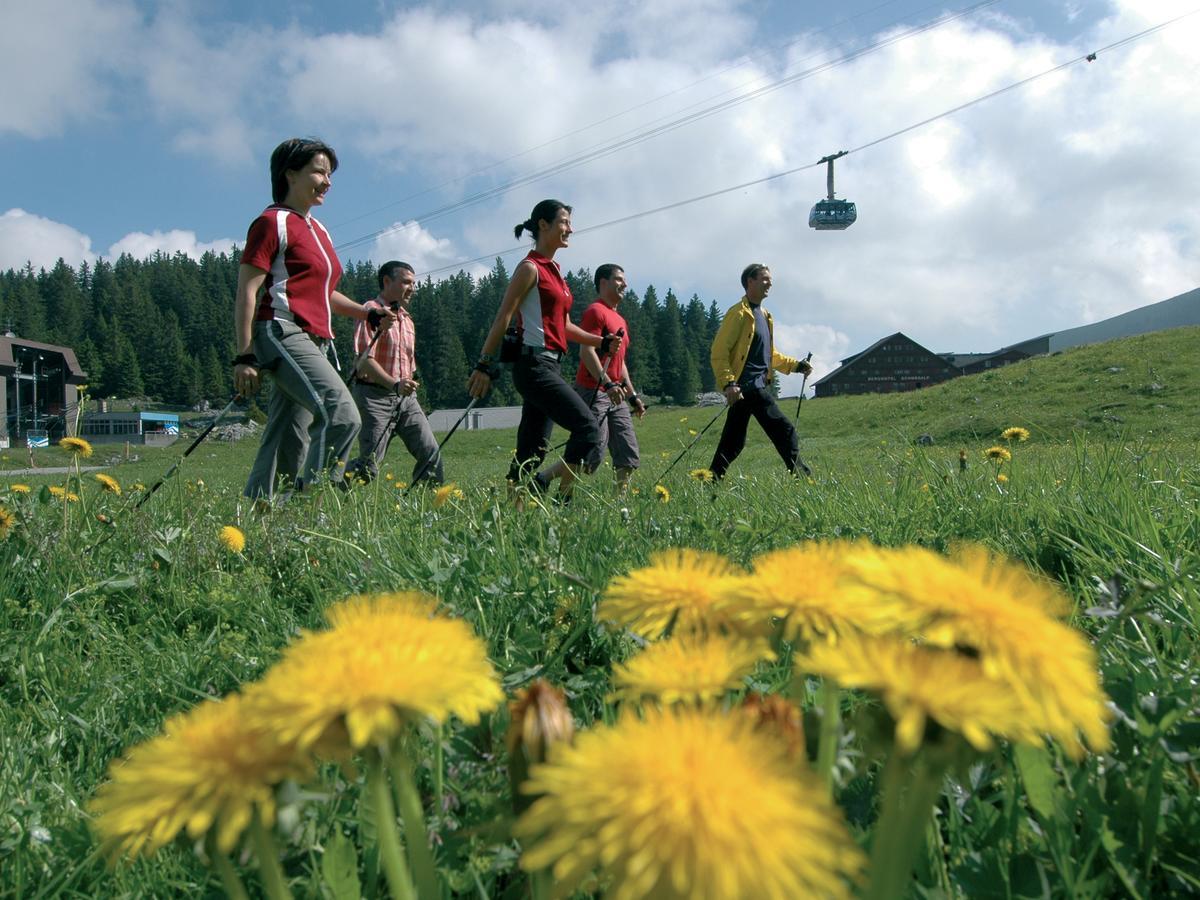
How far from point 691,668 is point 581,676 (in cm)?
104

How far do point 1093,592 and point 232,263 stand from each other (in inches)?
5147

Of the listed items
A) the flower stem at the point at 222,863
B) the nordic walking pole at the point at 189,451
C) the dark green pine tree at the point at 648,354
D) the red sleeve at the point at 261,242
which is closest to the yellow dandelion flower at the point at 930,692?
the flower stem at the point at 222,863

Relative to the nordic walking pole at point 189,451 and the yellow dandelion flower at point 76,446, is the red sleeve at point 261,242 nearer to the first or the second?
the nordic walking pole at point 189,451

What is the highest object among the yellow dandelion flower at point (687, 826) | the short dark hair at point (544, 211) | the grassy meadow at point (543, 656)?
the short dark hair at point (544, 211)

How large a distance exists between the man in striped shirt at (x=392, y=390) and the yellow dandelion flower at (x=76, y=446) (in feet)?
7.78

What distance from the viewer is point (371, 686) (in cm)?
47

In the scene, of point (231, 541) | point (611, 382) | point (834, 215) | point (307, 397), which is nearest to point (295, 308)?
point (307, 397)

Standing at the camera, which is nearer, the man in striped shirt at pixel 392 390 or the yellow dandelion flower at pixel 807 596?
the yellow dandelion flower at pixel 807 596

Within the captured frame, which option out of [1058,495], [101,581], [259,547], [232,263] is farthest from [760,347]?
[232,263]

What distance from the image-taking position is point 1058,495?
2.88 meters

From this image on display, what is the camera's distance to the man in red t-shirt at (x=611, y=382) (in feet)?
22.0

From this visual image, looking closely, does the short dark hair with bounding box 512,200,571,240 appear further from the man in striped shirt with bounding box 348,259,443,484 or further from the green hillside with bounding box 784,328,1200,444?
the green hillside with bounding box 784,328,1200,444

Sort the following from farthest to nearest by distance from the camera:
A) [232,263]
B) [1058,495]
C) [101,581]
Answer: [232,263] < [1058,495] < [101,581]

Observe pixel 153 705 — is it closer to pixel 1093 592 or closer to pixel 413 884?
pixel 413 884
